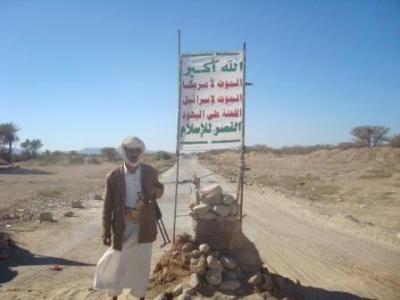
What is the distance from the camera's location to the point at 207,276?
6.30 meters

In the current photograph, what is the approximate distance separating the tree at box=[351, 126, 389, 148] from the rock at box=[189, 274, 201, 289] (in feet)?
258

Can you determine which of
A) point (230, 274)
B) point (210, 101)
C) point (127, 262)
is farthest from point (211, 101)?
point (127, 262)

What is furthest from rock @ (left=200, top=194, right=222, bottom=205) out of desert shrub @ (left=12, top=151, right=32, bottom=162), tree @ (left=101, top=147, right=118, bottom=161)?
tree @ (left=101, top=147, right=118, bottom=161)

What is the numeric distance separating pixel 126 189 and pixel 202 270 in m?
1.54

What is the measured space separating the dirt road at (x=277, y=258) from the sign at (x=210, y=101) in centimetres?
248

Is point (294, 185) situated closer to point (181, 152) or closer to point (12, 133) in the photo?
point (181, 152)

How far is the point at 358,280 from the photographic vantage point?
7.73m

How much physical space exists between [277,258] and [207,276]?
128 inches

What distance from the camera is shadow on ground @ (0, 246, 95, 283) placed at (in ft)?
27.1

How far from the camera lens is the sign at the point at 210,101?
757cm

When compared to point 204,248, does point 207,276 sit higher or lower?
lower

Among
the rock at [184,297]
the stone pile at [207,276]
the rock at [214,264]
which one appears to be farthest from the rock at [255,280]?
the rock at [184,297]

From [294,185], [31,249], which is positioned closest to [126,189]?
[31,249]

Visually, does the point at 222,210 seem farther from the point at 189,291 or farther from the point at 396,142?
the point at 396,142
